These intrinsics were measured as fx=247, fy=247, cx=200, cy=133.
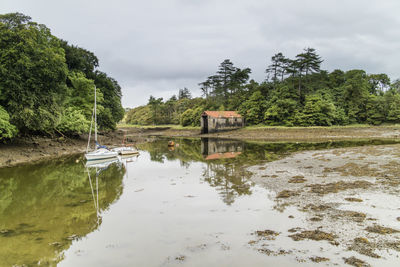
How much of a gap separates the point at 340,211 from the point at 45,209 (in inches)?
535

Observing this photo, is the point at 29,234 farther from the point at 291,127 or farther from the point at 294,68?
the point at 294,68

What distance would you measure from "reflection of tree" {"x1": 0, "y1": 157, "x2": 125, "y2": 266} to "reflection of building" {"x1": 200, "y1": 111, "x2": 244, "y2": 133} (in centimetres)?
5065

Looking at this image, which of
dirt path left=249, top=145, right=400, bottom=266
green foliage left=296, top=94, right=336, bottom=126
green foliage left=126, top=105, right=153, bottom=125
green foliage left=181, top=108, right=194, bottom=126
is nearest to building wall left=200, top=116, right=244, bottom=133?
green foliage left=296, top=94, right=336, bottom=126

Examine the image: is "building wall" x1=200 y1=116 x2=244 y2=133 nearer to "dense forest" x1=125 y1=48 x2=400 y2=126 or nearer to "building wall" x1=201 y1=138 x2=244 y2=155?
"dense forest" x1=125 y1=48 x2=400 y2=126

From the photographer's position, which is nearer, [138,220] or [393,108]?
[138,220]

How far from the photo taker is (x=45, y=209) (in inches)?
478

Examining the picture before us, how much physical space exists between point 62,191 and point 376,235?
643 inches

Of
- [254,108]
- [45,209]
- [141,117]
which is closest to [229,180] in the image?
[45,209]

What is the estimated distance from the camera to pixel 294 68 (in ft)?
232

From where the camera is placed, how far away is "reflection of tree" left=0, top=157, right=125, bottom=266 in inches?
318

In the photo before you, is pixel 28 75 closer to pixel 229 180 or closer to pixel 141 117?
pixel 229 180

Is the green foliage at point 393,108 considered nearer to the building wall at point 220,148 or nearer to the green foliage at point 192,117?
the building wall at point 220,148

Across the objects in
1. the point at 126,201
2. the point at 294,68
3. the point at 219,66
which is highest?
the point at 219,66

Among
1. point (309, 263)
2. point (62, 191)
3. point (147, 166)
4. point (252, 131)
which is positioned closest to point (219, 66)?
point (252, 131)
